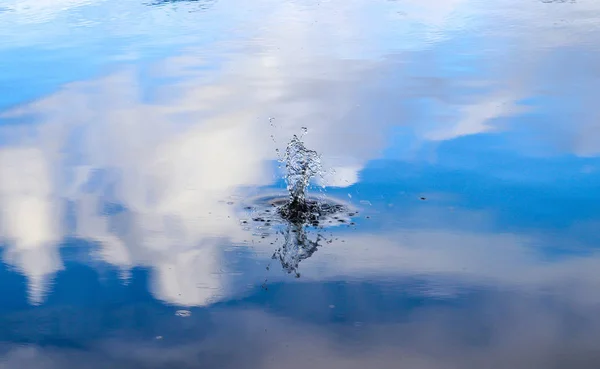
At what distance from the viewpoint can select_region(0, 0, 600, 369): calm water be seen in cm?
480

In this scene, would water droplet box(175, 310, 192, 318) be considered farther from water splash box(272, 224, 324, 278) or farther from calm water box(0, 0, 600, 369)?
water splash box(272, 224, 324, 278)

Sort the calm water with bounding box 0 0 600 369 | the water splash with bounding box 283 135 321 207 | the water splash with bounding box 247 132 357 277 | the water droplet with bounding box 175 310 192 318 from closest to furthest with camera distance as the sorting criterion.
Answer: the calm water with bounding box 0 0 600 369 → the water droplet with bounding box 175 310 192 318 → the water splash with bounding box 247 132 357 277 → the water splash with bounding box 283 135 321 207

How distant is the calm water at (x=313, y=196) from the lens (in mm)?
4801

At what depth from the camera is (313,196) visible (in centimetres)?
650

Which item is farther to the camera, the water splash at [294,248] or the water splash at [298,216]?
the water splash at [298,216]

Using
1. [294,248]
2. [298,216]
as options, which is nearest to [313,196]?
[298,216]

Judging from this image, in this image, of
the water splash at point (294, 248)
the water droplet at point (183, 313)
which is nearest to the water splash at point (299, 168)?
the water splash at point (294, 248)

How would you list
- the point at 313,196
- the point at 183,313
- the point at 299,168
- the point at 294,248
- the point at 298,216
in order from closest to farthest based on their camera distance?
the point at 183,313, the point at 294,248, the point at 298,216, the point at 313,196, the point at 299,168

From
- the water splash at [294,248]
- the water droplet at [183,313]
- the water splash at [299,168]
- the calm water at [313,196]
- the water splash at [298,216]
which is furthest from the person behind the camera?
the water splash at [299,168]

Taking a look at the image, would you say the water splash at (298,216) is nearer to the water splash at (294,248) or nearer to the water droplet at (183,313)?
the water splash at (294,248)

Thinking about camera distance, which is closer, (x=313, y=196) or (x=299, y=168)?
(x=313, y=196)

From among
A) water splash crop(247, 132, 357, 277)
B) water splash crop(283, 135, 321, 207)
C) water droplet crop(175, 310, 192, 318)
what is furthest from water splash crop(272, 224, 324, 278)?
water droplet crop(175, 310, 192, 318)

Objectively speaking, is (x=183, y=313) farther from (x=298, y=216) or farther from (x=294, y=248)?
(x=298, y=216)

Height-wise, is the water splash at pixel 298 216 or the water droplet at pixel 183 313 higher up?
the water droplet at pixel 183 313
